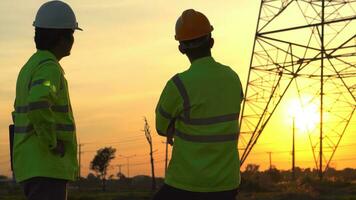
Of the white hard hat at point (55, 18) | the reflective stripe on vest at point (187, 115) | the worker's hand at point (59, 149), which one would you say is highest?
the white hard hat at point (55, 18)

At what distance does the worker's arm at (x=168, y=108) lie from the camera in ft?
17.3

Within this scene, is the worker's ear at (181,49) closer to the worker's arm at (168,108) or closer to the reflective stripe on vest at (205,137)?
the worker's arm at (168,108)

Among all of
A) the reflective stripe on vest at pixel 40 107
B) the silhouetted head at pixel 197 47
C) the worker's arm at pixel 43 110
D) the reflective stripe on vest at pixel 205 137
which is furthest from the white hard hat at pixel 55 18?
the reflective stripe on vest at pixel 205 137

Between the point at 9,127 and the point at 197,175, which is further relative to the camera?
the point at 9,127

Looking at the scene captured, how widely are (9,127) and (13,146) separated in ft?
1.35


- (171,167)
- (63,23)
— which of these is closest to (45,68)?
(63,23)

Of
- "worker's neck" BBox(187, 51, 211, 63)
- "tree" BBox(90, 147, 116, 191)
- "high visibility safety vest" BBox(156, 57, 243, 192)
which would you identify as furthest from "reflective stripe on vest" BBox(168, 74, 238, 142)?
"tree" BBox(90, 147, 116, 191)

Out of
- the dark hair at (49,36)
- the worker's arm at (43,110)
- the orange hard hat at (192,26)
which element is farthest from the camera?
the dark hair at (49,36)

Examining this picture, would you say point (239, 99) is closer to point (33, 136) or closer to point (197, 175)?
point (197, 175)

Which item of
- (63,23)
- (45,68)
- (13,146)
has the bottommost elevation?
(13,146)

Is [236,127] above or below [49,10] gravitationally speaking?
below

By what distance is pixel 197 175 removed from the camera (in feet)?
17.1

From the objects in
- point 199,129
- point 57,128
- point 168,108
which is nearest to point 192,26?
point 168,108

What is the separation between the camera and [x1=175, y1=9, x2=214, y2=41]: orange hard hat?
17.8 feet
